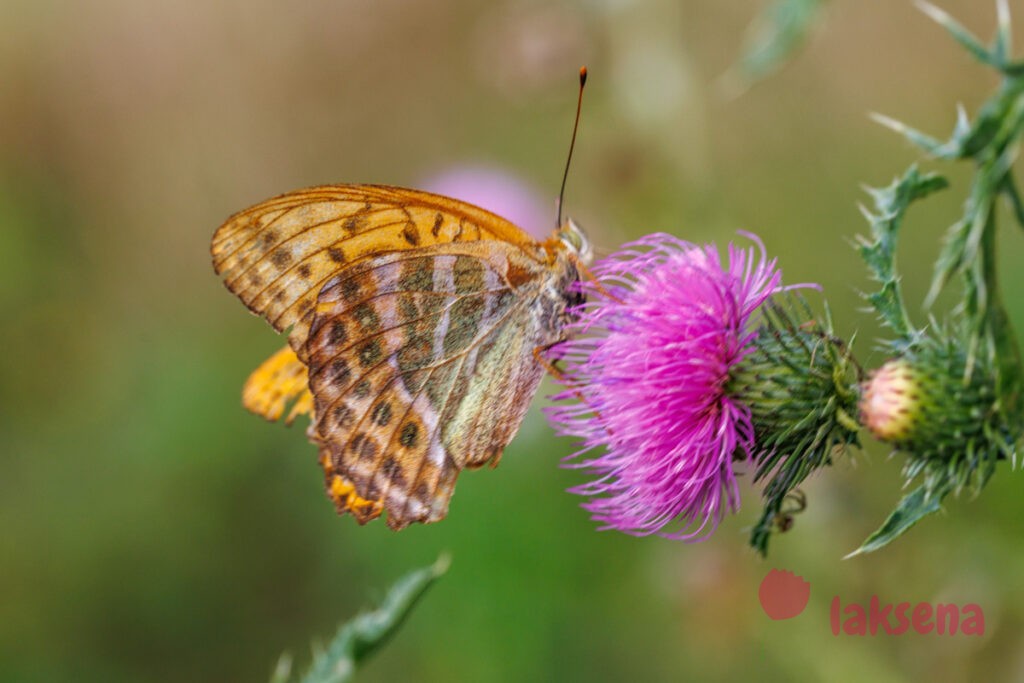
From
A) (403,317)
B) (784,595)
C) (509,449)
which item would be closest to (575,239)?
(403,317)

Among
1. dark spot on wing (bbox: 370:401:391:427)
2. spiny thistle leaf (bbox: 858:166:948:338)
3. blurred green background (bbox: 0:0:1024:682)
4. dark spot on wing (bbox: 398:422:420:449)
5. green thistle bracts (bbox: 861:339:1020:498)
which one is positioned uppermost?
spiny thistle leaf (bbox: 858:166:948:338)

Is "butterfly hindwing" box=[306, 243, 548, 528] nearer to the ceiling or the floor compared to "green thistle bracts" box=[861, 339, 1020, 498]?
nearer to the floor

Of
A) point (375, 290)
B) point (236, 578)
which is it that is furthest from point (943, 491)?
point (236, 578)

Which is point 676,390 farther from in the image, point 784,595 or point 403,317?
point 784,595

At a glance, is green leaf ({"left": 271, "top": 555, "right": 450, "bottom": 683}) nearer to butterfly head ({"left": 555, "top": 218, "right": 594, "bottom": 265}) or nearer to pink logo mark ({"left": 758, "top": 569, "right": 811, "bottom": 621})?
butterfly head ({"left": 555, "top": 218, "right": 594, "bottom": 265})

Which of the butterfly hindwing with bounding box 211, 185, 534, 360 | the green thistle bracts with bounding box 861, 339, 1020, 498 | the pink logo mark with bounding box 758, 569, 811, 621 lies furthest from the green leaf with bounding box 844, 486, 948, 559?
the pink logo mark with bounding box 758, 569, 811, 621

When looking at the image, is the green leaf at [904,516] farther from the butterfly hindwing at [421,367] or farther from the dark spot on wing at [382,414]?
the dark spot on wing at [382,414]

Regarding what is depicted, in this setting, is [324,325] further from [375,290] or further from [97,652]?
[97,652]
